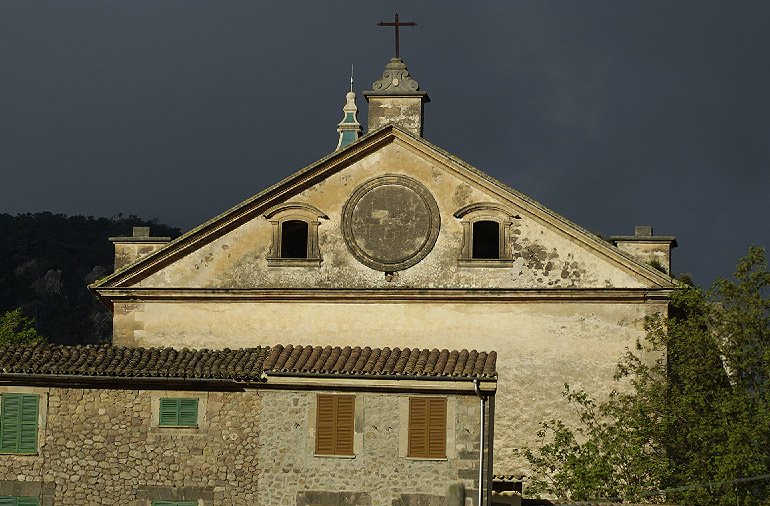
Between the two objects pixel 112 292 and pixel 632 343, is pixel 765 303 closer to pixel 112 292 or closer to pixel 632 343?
pixel 632 343

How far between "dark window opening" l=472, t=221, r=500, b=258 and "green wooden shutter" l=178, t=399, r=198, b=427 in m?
10.2

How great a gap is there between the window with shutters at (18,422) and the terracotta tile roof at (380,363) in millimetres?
4261

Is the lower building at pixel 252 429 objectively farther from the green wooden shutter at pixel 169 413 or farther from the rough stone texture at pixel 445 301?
the rough stone texture at pixel 445 301

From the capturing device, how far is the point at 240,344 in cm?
3378

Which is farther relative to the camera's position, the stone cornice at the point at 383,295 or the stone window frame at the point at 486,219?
the stone window frame at the point at 486,219

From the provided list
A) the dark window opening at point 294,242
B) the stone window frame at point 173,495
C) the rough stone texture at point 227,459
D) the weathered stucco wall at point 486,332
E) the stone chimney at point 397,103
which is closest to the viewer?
the rough stone texture at point 227,459

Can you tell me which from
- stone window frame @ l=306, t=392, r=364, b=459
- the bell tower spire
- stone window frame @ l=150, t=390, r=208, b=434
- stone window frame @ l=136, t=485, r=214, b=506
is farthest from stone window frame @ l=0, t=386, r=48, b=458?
the bell tower spire

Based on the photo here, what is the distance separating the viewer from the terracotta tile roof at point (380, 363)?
81.0ft

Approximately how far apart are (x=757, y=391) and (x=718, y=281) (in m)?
2.56

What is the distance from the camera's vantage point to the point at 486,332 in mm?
33000

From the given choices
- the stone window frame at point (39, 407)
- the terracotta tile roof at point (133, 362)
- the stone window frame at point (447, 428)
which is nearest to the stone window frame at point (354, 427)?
the stone window frame at point (447, 428)

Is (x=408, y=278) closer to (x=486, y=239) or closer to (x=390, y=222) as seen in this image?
(x=390, y=222)

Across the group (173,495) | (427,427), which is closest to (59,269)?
(173,495)

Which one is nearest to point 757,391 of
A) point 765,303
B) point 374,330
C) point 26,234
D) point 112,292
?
point 765,303
